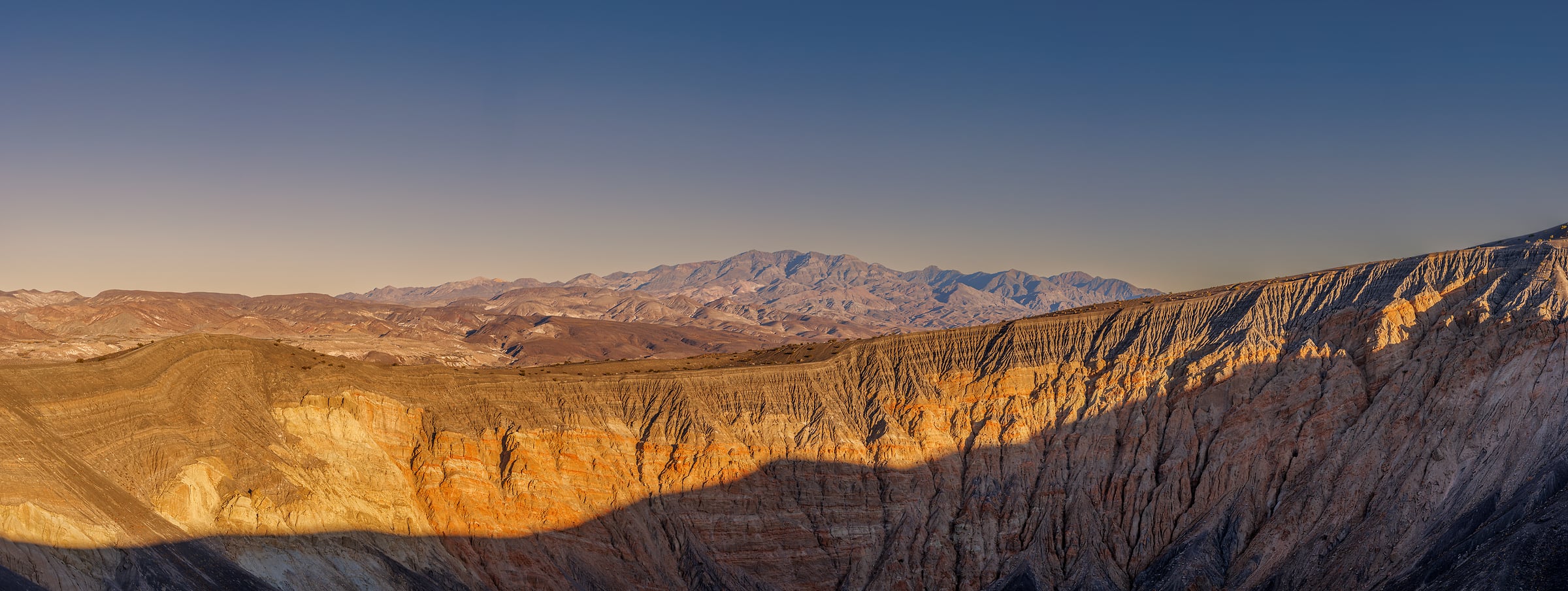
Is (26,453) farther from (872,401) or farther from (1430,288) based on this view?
(1430,288)

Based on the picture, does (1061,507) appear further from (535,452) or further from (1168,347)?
(535,452)

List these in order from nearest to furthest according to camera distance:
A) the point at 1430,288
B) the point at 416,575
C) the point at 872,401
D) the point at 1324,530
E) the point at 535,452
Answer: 1. the point at 416,575
2. the point at 1324,530
3. the point at 535,452
4. the point at 1430,288
5. the point at 872,401

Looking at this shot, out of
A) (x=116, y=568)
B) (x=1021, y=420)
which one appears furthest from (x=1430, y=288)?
(x=116, y=568)

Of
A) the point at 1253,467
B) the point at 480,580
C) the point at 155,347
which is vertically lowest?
the point at 480,580

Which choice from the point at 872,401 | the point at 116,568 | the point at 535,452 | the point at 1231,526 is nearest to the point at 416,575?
the point at 535,452

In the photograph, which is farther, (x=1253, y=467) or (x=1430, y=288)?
(x=1430, y=288)

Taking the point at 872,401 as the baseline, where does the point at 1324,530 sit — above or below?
below

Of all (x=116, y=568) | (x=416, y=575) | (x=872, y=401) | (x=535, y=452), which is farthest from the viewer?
(x=872, y=401)
